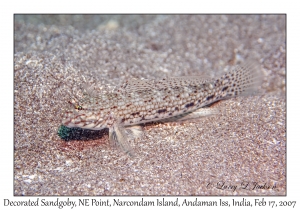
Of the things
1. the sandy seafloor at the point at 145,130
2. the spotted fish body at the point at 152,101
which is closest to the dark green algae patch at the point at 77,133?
the sandy seafloor at the point at 145,130

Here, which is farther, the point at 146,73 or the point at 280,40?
the point at 280,40

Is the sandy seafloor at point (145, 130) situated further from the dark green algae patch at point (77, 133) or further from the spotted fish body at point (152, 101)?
the spotted fish body at point (152, 101)

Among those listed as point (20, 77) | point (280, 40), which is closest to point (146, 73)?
point (20, 77)

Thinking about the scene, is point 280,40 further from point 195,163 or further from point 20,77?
point 20,77

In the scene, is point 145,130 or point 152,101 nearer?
point 152,101

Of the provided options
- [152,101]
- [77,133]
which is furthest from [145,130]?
[77,133]

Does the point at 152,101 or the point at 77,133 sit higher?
the point at 152,101

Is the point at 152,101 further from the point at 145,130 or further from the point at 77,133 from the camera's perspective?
the point at 77,133

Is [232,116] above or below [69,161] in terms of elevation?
above
